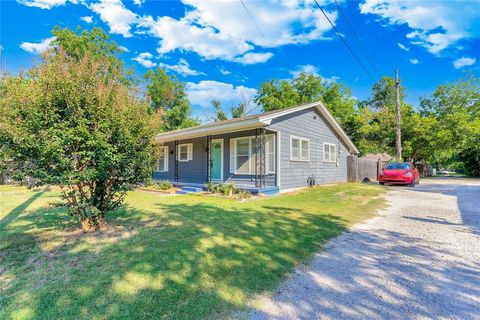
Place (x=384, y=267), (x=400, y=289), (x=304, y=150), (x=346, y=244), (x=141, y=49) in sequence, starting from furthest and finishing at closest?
(x=141, y=49)
(x=304, y=150)
(x=346, y=244)
(x=384, y=267)
(x=400, y=289)

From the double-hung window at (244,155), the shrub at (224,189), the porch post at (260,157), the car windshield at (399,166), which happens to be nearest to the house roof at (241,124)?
the porch post at (260,157)

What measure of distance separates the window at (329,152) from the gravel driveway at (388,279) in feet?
30.2

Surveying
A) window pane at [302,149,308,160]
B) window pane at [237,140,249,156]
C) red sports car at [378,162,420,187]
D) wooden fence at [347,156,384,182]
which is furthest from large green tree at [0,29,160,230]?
wooden fence at [347,156,384,182]

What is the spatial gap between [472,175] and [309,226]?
31921mm

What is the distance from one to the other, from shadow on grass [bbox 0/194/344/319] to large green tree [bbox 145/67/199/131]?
2369cm

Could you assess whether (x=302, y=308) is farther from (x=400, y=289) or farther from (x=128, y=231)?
(x=128, y=231)

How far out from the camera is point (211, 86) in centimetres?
3083

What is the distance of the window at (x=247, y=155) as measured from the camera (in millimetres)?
10625

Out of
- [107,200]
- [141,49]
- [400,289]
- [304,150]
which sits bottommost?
[400,289]

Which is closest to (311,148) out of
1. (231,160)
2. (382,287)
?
(231,160)

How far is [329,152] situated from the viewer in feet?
47.9

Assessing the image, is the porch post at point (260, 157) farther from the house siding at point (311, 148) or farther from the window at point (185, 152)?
the window at point (185, 152)

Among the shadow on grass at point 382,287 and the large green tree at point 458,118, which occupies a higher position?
the large green tree at point 458,118

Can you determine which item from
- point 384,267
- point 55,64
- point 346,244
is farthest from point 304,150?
point 55,64
